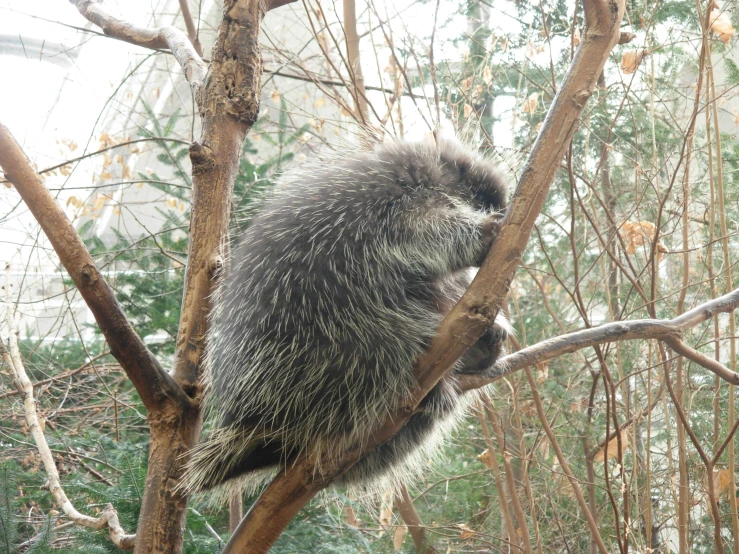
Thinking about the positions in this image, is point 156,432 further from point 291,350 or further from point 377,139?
point 377,139

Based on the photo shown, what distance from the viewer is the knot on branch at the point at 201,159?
1.66 meters

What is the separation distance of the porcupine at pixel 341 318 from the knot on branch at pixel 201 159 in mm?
253

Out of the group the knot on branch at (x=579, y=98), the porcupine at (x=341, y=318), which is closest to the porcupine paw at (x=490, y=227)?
the porcupine at (x=341, y=318)

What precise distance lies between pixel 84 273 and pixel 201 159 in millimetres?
446

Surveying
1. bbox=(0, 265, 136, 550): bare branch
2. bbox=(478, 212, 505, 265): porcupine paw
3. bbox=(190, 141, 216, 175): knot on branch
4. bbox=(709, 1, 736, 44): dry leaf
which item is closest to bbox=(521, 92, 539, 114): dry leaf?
bbox=(709, 1, 736, 44): dry leaf

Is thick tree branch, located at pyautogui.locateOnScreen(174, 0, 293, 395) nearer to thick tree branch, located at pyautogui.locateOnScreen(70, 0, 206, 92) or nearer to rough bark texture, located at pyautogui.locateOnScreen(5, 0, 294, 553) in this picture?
rough bark texture, located at pyautogui.locateOnScreen(5, 0, 294, 553)

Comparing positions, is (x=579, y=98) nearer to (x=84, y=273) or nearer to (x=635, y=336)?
(x=635, y=336)

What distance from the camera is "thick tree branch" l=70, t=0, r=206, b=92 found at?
1924 millimetres

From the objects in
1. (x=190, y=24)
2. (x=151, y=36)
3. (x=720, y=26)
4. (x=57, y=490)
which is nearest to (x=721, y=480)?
(x=720, y=26)

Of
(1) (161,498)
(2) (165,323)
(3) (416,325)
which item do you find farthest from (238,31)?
(2) (165,323)

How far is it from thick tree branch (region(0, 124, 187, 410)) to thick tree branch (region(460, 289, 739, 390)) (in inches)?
32.8

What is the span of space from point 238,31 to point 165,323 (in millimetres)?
1639

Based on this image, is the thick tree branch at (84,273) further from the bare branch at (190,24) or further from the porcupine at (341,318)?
the bare branch at (190,24)

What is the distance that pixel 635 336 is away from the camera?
60.6 inches
